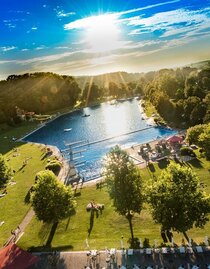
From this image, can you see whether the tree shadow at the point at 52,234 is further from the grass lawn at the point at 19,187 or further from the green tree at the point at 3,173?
the green tree at the point at 3,173

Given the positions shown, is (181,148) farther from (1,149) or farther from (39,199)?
(1,149)

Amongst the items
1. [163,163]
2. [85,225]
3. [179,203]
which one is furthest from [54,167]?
[179,203]

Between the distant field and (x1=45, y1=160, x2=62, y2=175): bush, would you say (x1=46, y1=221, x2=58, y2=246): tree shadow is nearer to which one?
the distant field

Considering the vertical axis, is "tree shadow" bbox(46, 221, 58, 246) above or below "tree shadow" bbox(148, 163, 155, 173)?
above

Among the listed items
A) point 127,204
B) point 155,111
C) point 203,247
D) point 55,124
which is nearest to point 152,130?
point 155,111

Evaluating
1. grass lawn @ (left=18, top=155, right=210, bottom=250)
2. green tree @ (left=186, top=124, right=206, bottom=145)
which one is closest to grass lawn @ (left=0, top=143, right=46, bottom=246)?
grass lawn @ (left=18, top=155, right=210, bottom=250)
